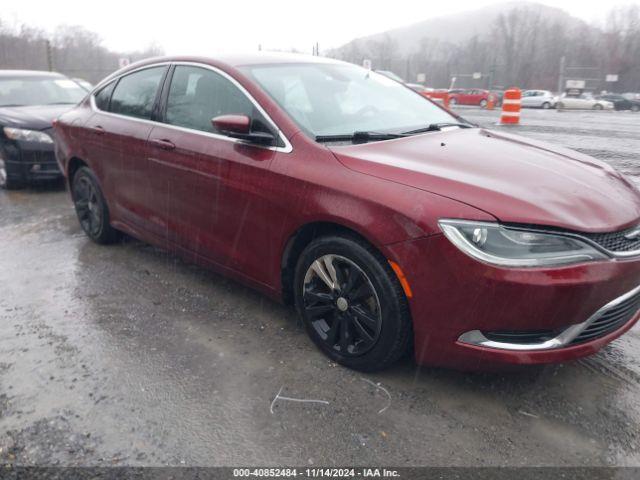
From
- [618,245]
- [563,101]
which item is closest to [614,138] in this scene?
[618,245]

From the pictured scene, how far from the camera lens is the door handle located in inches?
139

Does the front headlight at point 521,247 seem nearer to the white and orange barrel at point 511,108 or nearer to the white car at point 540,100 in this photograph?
the white and orange barrel at point 511,108

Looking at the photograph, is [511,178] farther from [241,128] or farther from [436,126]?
[241,128]

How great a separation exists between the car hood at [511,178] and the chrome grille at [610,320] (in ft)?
1.23

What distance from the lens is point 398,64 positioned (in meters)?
43.4

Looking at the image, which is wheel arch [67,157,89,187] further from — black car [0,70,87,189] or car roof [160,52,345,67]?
black car [0,70,87,189]

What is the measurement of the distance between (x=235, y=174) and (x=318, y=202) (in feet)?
2.34

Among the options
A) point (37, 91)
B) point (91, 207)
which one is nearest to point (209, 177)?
point (91, 207)

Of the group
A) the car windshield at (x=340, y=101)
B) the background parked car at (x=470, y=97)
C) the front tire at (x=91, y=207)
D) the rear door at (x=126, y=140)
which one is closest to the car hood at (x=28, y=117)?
the front tire at (x=91, y=207)

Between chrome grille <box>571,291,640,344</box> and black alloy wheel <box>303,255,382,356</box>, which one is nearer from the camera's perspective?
chrome grille <box>571,291,640,344</box>

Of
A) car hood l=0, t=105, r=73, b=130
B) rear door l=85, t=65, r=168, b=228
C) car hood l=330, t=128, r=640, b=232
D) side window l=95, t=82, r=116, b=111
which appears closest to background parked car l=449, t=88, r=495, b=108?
car hood l=0, t=105, r=73, b=130

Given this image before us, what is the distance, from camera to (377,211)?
2.40 metres

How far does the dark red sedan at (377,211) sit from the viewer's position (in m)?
2.17

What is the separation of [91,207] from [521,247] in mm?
3948
